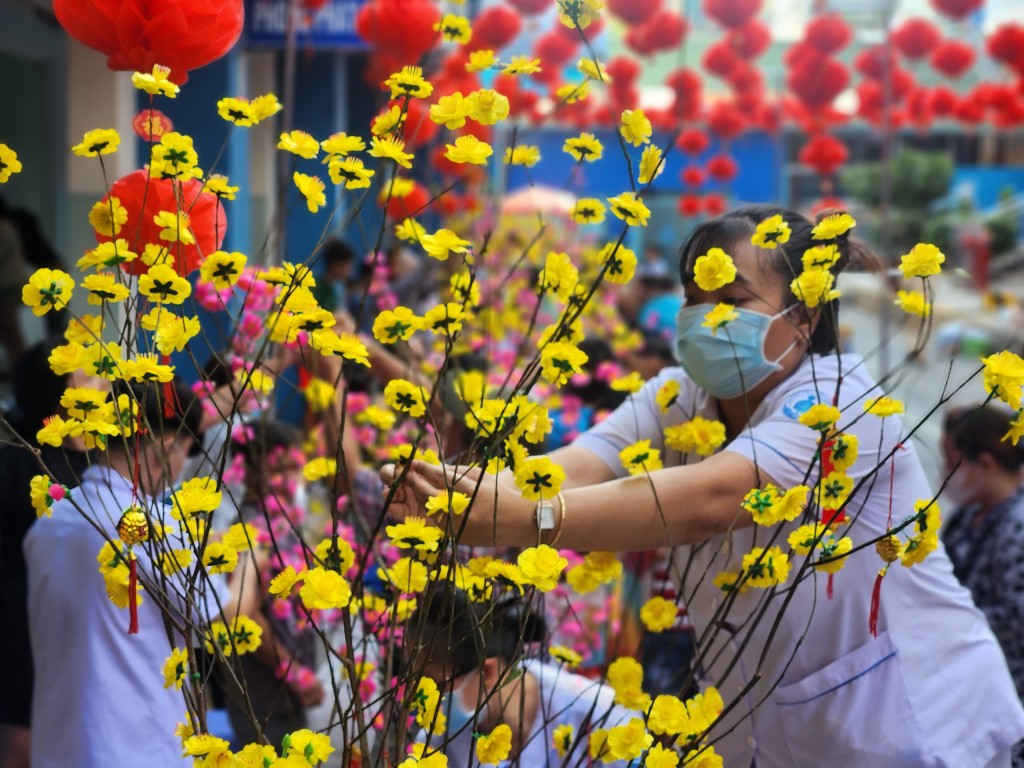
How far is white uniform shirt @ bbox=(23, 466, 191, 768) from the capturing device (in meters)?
2.49

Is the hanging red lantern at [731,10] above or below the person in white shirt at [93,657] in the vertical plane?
above

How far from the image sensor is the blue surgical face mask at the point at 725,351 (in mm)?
2162

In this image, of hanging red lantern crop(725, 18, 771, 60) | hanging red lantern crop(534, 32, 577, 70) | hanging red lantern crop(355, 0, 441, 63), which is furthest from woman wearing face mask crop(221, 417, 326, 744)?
hanging red lantern crop(725, 18, 771, 60)

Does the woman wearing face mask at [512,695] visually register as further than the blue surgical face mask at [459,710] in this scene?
No

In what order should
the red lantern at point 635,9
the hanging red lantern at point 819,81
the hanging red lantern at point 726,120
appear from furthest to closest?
1. the hanging red lantern at point 726,120
2. the hanging red lantern at point 819,81
3. the red lantern at point 635,9

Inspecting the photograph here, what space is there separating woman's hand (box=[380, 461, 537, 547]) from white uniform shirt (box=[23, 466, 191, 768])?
0.92 metres

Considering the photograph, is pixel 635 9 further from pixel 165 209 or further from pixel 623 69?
pixel 165 209

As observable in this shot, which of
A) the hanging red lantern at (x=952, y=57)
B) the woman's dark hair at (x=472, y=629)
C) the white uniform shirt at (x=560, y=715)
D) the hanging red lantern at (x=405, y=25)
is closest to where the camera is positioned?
the woman's dark hair at (x=472, y=629)

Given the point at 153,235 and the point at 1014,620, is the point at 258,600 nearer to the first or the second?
Result: the point at 153,235

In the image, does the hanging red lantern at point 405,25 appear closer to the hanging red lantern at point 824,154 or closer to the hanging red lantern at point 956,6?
the hanging red lantern at point 956,6

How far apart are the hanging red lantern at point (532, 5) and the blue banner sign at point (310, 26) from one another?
1.00 meters

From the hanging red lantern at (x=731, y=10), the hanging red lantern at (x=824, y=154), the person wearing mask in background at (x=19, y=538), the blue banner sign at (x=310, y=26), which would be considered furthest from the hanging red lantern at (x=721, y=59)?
the person wearing mask in background at (x=19, y=538)

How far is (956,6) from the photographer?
10.4 metres

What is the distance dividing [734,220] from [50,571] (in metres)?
1.45
